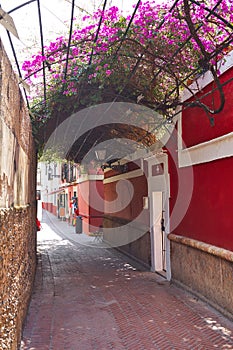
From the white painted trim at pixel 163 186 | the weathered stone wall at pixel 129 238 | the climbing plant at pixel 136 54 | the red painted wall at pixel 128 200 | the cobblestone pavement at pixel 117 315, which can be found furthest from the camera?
the red painted wall at pixel 128 200

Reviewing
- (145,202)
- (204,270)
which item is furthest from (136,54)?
(145,202)

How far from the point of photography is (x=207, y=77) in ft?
22.6

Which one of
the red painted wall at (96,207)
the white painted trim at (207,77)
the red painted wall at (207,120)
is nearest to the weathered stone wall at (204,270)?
the red painted wall at (207,120)

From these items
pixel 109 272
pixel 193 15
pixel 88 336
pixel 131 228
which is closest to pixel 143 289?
pixel 109 272

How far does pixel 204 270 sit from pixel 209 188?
4.75ft

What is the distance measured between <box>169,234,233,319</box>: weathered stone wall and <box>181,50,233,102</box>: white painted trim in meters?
2.73

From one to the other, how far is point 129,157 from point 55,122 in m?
3.63

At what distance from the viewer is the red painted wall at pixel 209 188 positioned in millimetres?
6113

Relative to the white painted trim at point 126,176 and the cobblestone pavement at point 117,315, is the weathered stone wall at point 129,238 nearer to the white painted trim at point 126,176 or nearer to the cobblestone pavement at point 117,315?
the cobblestone pavement at point 117,315

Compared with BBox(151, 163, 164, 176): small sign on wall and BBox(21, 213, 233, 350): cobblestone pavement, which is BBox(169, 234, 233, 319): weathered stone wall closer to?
BBox(21, 213, 233, 350): cobblestone pavement

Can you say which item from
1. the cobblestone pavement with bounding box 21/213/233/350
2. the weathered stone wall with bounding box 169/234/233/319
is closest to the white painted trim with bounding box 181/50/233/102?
the weathered stone wall with bounding box 169/234/233/319

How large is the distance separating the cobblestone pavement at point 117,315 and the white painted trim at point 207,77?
12.0 feet

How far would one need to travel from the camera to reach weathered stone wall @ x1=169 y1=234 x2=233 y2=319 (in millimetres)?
6031

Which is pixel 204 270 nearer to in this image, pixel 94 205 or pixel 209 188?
pixel 209 188
